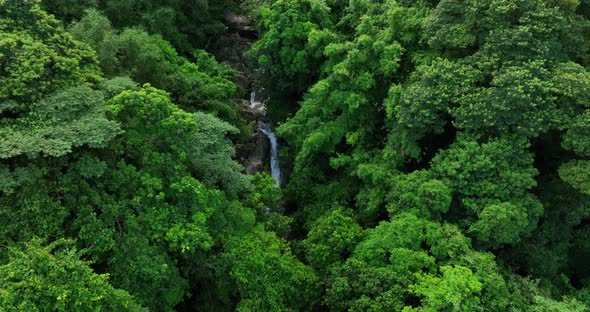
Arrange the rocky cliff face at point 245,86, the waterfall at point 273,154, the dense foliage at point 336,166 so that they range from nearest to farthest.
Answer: the dense foliage at point 336,166 < the rocky cliff face at point 245,86 < the waterfall at point 273,154

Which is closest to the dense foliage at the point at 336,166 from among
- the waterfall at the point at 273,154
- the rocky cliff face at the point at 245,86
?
the rocky cliff face at the point at 245,86

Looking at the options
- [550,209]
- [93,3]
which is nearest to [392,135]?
[550,209]

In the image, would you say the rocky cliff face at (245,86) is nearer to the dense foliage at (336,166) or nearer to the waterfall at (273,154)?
the waterfall at (273,154)

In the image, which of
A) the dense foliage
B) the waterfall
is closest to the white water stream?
the waterfall

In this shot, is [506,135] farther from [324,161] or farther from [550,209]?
A: [324,161]

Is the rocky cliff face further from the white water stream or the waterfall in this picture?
the waterfall

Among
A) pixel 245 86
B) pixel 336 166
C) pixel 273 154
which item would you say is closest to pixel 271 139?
pixel 273 154
